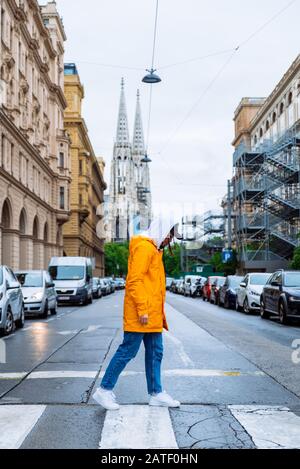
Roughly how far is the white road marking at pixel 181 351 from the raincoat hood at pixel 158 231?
3.58 meters

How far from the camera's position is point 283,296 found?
18.9m

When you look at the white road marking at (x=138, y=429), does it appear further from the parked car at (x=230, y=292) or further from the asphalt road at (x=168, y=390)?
the parked car at (x=230, y=292)

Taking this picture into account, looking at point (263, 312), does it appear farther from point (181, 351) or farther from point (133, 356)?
point (133, 356)

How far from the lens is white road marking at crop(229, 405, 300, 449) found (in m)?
5.12

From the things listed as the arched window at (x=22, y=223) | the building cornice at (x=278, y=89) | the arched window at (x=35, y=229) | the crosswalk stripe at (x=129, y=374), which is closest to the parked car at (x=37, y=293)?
the crosswalk stripe at (x=129, y=374)

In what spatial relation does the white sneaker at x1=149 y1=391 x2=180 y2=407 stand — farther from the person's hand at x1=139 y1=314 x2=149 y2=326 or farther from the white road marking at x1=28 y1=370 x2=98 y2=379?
the white road marking at x1=28 y1=370 x2=98 y2=379

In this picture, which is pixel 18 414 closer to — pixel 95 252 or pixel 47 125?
pixel 47 125

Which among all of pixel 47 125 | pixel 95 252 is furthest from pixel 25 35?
pixel 95 252

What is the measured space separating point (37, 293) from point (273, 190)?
117 ft

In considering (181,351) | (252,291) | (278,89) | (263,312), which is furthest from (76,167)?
(181,351)

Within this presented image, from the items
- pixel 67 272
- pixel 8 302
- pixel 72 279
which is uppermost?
pixel 67 272

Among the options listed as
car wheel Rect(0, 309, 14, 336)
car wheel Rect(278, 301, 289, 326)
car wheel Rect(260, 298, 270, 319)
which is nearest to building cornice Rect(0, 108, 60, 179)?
car wheel Rect(260, 298, 270, 319)
